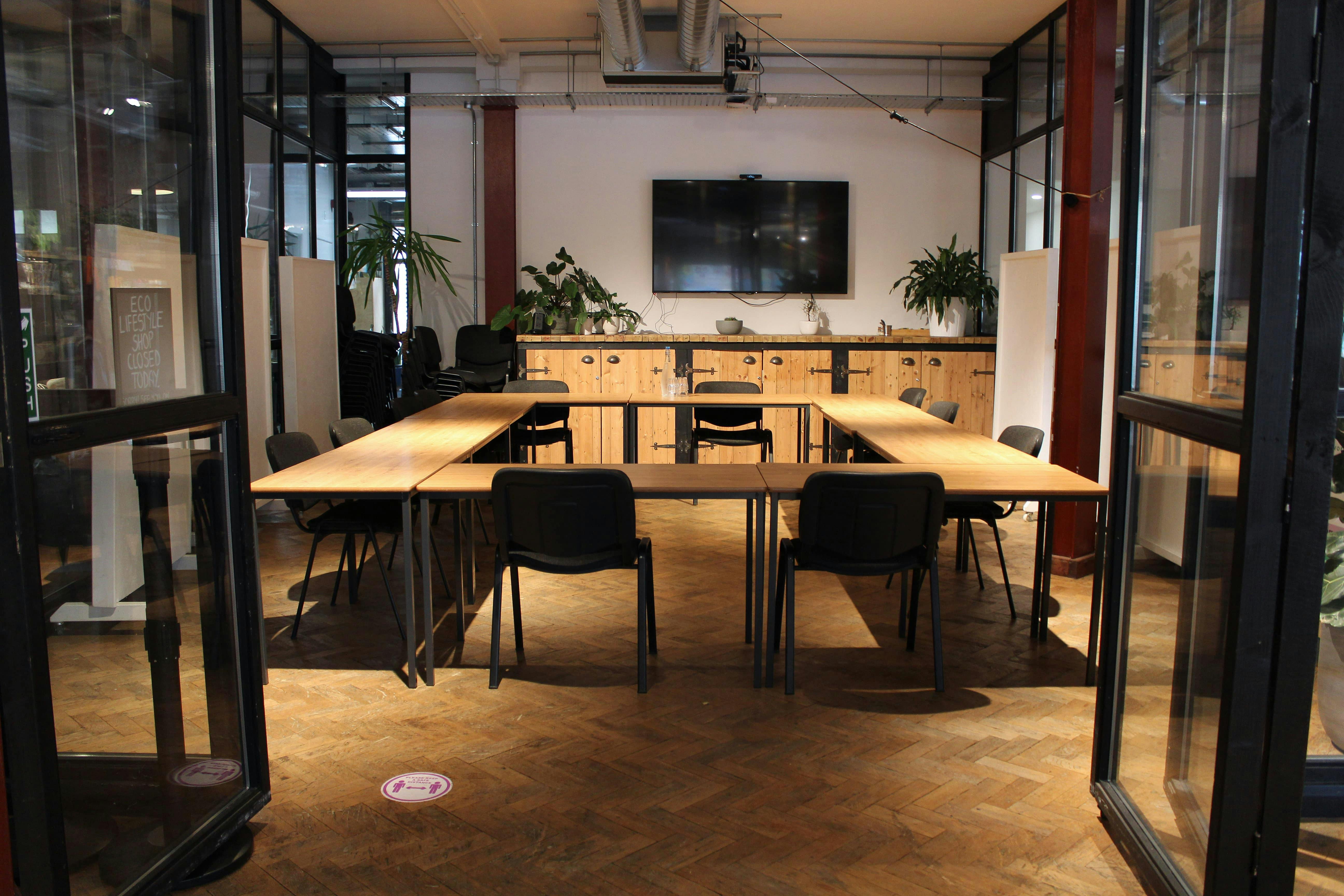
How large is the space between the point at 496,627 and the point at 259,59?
6436 millimetres

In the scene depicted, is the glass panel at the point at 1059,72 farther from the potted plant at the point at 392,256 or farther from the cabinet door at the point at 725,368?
the potted plant at the point at 392,256

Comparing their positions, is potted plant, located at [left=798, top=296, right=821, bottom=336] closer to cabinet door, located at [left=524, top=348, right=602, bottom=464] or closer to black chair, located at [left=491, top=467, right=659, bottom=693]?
cabinet door, located at [left=524, top=348, right=602, bottom=464]

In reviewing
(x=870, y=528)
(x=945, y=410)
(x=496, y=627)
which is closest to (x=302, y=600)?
(x=496, y=627)

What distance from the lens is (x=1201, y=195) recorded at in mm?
2162

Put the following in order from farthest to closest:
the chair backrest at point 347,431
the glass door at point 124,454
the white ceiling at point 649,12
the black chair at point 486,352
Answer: the black chair at point 486,352
the white ceiling at point 649,12
the chair backrest at point 347,431
the glass door at point 124,454

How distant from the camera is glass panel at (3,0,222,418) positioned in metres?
1.86

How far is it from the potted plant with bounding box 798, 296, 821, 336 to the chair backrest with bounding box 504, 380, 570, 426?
9.16ft

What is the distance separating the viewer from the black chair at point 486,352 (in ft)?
30.5

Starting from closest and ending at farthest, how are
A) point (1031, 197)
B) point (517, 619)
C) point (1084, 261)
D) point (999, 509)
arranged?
1. point (517, 619)
2. point (999, 509)
3. point (1084, 261)
4. point (1031, 197)

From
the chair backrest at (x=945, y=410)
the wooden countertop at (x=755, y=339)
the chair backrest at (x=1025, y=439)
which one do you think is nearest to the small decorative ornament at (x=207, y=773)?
the chair backrest at (x=1025, y=439)

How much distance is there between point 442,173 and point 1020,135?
5.33m

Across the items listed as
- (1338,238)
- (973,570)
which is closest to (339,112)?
(973,570)

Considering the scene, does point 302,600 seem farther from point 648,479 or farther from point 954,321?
point 954,321

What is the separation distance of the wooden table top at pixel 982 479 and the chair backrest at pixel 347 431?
2.14 m
